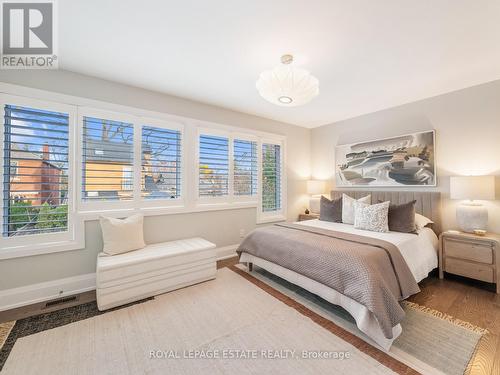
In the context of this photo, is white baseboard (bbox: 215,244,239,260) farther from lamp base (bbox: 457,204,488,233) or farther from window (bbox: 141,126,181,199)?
lamp base (bbox: 457,204,488,233)

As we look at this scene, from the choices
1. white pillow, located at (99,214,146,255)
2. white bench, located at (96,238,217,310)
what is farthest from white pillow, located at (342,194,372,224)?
white pillow, located at (99,214,146,255)

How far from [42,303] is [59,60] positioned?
8.30 ft

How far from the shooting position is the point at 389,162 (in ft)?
11.7

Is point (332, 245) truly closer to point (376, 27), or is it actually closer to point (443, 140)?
Answer: point (376, 27)

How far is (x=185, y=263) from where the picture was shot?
2557mm

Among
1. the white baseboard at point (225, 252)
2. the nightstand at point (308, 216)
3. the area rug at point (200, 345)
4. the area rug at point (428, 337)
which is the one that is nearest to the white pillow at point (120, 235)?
the area rug at point (200, 345)

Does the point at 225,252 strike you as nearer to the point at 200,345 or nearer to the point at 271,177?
the point at 271,177

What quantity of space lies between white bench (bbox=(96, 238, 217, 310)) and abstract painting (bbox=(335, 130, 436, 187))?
2.94m

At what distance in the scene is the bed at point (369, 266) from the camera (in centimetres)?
164

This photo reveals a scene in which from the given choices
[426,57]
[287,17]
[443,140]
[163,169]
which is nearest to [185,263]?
[163,169]

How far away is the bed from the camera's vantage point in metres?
1.64

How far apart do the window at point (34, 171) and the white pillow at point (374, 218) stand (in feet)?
12.1

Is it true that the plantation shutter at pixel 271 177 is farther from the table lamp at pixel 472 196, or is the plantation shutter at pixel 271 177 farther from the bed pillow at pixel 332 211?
the table lamp at pixel 472 196

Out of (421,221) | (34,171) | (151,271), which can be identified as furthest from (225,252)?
(421,221)
